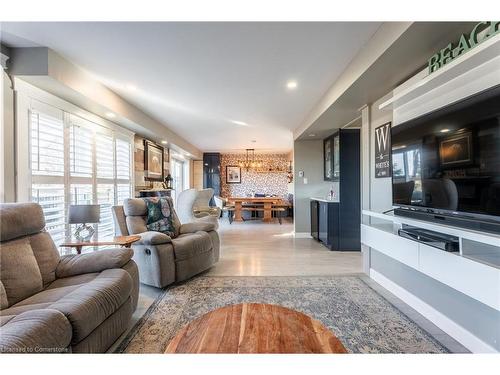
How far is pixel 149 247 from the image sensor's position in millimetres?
2545

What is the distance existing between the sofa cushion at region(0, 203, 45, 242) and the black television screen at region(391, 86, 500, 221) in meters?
3.02

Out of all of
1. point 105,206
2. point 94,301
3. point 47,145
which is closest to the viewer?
point 94,301

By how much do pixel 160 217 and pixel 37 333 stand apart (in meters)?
A: 2.15

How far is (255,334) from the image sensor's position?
115 centimetres

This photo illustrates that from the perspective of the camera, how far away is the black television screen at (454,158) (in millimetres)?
1325

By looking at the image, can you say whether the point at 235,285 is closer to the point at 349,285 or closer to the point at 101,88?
the point at 349,285

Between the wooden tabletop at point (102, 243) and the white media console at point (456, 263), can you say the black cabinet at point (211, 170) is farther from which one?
the white media console at point (456, 263)

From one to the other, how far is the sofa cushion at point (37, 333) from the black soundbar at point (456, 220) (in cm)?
236

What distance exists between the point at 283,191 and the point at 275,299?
23.2 feet

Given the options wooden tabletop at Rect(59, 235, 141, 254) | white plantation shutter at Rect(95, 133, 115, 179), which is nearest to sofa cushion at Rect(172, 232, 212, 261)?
wooden tabletop at Rect(59, 235, 141, 254)

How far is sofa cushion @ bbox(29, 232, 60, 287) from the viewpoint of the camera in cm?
179

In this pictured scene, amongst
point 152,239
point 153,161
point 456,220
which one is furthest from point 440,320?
point 153,161

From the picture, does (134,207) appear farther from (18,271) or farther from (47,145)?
(18,271)

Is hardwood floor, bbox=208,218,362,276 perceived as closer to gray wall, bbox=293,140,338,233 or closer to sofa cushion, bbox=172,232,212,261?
sofa cushion, bbox=172,232,212,261
